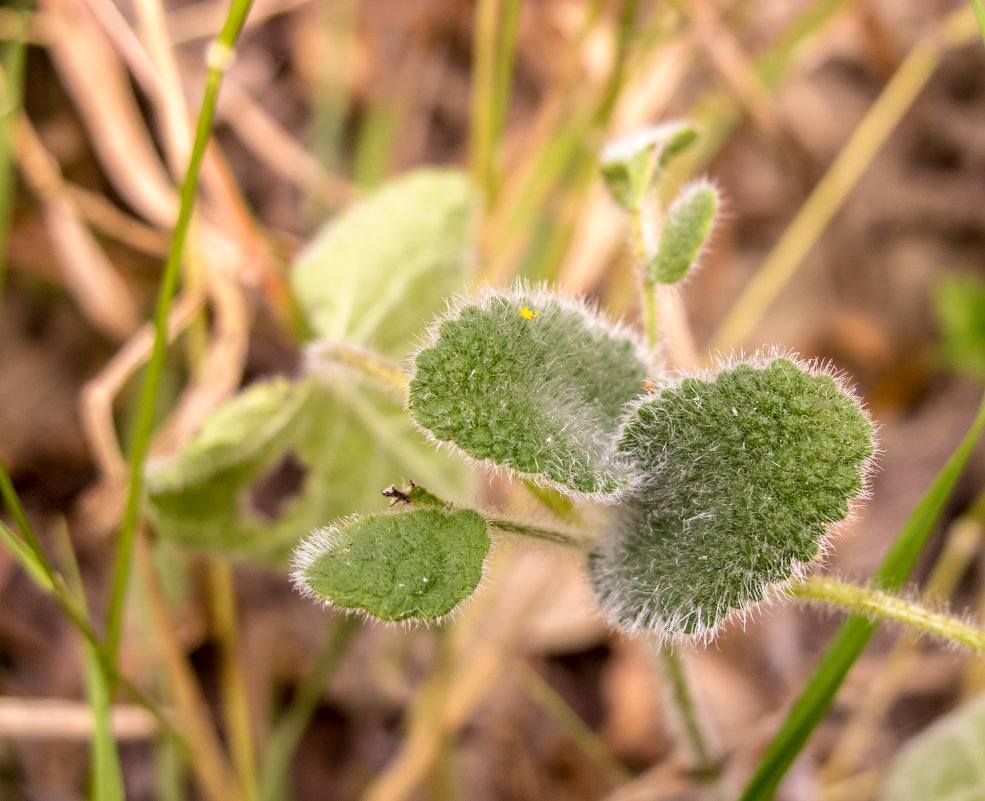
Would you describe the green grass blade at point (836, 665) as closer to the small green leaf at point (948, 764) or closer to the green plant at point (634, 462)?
the green plant at point (634, 462)

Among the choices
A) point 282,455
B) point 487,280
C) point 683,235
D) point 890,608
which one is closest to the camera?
point 890,608

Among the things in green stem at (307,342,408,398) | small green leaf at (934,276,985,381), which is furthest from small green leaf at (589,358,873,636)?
small green leaf at (934,276,985,381)

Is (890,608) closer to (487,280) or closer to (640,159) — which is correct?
(640,159)

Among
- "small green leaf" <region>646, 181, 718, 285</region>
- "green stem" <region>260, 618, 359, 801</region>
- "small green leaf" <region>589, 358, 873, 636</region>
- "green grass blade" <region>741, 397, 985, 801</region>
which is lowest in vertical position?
"green stem" <region>260, 618, 359, 801</region>

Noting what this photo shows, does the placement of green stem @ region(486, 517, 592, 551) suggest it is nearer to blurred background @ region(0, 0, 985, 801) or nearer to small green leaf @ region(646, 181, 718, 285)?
small green leaf @ region(646, 181, 718, 285)

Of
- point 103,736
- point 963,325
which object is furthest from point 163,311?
point 963,325

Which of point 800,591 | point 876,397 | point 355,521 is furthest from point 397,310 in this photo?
point 876,397

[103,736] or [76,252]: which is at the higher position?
[76,252]
